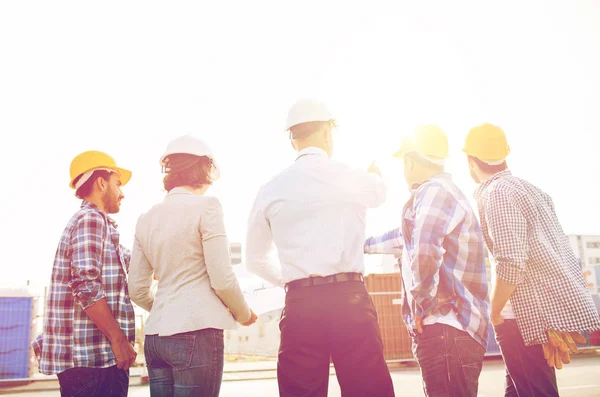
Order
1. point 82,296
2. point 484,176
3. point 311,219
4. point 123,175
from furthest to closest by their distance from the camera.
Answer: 1. point 123,175
2. point 484,176
3. point 82,296
4. point 311,219

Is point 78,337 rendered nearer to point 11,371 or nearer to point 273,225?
point 273,225

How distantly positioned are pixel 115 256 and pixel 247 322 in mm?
903

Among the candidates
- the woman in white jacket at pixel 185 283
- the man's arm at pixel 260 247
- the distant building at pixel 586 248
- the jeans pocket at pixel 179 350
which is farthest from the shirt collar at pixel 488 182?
the distant building at pixel 586 248

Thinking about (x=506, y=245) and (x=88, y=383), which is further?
(x=506, y=245)

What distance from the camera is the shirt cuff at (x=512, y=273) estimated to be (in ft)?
9.50

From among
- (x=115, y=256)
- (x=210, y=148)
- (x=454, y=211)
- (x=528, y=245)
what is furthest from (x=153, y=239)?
(x=528, y=245)

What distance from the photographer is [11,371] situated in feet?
40.5

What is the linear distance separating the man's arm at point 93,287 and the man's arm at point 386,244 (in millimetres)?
1554

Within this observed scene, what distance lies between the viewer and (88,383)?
2.74 metres

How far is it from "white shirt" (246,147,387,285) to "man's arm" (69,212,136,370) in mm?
855

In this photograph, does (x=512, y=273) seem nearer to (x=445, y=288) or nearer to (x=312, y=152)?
(x=445, y=288)

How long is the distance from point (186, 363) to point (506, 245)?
73.9 inches

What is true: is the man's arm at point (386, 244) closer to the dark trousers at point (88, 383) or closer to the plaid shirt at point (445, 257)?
the plaid shirt at point (445, 257)

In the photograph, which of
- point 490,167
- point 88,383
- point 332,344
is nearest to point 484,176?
point 490,167
